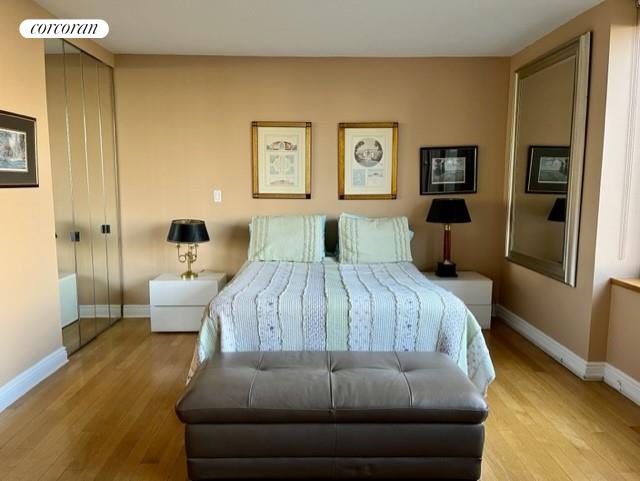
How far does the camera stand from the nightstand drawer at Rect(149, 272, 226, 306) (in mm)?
3693

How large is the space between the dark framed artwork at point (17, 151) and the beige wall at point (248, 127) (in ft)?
4.14

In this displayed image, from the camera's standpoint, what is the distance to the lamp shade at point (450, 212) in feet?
12.4

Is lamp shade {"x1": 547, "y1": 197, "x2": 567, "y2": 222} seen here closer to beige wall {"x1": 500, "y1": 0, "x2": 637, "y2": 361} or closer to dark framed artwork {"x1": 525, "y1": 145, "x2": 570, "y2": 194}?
dark framed artwork {"x1": 525, "y1": 145, "x2": 570, "y2": 194}

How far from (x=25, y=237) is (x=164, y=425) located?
1.46 metres

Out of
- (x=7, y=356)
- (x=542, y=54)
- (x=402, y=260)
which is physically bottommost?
(x=7, y=356)

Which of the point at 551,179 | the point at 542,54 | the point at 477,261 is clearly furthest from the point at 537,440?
the point at 542,54

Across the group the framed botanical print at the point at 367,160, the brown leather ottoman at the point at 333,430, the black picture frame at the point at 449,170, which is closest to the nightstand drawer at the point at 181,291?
the framed botanical print at the point at 367,160

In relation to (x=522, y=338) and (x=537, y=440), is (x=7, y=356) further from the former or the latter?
(x=522, y=338)

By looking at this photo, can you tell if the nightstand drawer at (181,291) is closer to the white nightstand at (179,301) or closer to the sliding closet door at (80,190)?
the white nightstand at (179,301)

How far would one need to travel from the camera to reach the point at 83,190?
11.7 feet

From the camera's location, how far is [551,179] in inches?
129

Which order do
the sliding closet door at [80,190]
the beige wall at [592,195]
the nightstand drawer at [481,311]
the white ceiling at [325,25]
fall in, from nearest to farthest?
1. the beige wall at [592,195]
2. the white ceiling at [325,25]
3. the sliding closet door at [80,190]
4. the nightstand drawer at [481,311]

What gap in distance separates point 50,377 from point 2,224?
1071 mm

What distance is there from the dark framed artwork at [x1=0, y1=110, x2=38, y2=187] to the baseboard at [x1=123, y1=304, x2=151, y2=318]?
168cm
